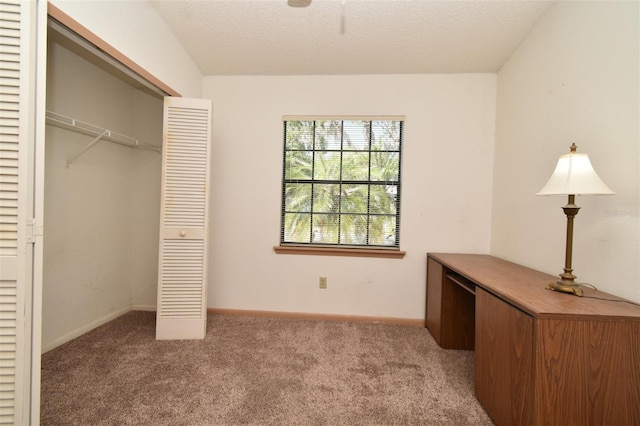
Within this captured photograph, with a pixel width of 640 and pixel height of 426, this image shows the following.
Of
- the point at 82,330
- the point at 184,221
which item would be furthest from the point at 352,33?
→ the point at 82,330

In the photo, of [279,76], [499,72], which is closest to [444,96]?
[499,72]

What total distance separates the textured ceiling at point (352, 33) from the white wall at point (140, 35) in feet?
0.35

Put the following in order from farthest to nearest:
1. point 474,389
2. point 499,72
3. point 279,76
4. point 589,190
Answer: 1. point 279,76
2. point 499,72
3. point 474,389
4. point 589,190

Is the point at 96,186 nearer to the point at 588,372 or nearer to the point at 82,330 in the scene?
the point at 82,330

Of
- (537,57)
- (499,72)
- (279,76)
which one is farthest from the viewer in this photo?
(279,76)

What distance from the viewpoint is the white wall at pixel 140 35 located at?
142cm

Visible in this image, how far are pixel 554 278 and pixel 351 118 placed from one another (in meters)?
2.08

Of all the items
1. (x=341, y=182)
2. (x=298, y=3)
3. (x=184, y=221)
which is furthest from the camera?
(x=341, y=182)

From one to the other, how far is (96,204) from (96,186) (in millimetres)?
170

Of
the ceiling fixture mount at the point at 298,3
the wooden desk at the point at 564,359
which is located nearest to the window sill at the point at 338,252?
the wooden desk at the point at 564,359

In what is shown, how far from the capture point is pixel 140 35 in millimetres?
1799

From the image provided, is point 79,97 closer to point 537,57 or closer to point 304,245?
point 304,245

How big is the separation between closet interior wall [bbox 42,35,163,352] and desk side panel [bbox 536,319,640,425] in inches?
126

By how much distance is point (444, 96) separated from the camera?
256 centimetres
